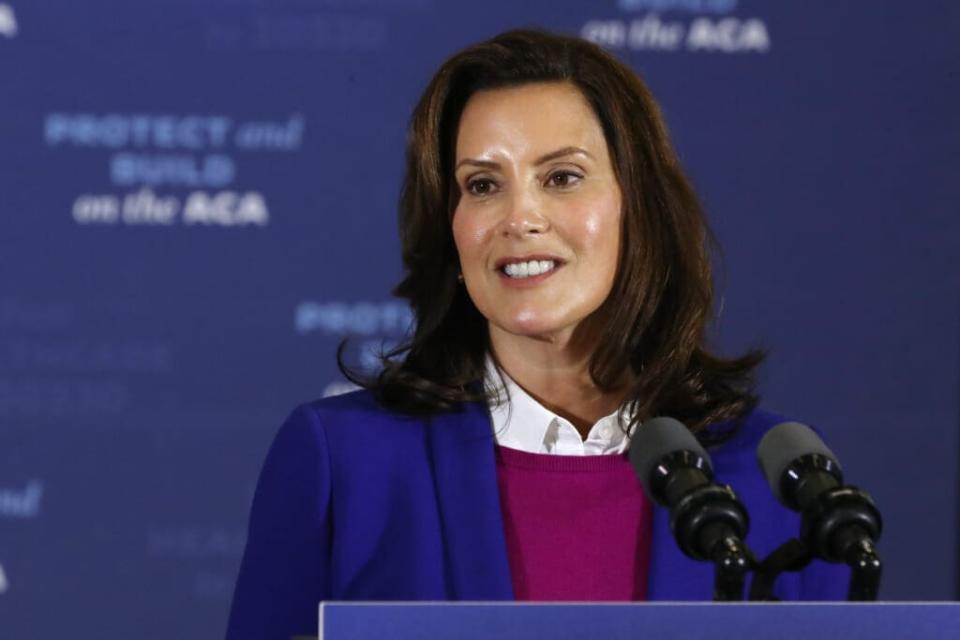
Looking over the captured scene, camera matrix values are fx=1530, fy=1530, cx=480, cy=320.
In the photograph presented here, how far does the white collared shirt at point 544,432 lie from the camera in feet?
5.85

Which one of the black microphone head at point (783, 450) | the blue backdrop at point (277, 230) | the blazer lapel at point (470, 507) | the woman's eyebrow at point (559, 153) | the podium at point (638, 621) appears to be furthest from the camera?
the blue backdrop at point (277, 230)

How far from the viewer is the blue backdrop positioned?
3.09 metres

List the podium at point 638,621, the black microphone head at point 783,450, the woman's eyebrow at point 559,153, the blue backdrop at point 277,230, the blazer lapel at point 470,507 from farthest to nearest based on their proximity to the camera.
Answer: the blue backdrop at point 277,230 → the woman's eyebrow at point 559,153 → the blazer lapel at point 470,507 → the black microphone head at point 783,450 → the podium at point 638,621

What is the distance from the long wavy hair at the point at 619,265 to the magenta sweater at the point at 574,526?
10 centimetres

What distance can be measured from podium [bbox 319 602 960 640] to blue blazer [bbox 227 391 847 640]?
0.69 m

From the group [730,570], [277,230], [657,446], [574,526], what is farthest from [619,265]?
[277,230]

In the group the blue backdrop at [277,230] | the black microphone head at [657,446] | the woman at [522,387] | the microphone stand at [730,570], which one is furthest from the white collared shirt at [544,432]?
the blue backdrop at [277,230]

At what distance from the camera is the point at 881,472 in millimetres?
3266

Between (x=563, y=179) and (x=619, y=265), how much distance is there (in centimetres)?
13

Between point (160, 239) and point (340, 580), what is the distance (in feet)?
5.15

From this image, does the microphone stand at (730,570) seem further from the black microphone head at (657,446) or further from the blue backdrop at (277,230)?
the blue backdrop at (277,230)

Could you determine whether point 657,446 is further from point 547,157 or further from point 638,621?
point 547,157

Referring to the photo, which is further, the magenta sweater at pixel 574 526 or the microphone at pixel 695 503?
the magenta sweater at pixel 574 526

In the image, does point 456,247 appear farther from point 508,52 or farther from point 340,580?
point 340,580
